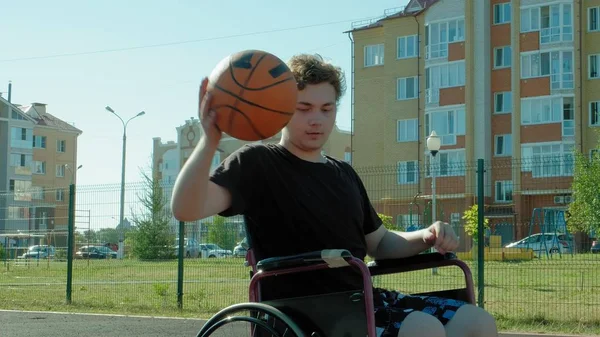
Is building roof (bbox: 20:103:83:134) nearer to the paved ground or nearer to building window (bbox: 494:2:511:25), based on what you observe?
building window (bbox: 494:2:511:25)

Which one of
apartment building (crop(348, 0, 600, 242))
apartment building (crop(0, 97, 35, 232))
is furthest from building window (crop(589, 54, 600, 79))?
apartment building (crop(0, 97, 35, 232))

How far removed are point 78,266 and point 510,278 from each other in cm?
717

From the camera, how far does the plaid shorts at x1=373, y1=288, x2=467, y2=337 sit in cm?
361

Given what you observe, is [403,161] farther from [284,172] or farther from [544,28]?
[284,172]

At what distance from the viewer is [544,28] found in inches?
1929

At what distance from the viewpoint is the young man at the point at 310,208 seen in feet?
12.2

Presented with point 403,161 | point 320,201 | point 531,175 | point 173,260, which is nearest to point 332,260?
point 320,201

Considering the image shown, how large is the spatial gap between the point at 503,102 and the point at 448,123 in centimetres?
331

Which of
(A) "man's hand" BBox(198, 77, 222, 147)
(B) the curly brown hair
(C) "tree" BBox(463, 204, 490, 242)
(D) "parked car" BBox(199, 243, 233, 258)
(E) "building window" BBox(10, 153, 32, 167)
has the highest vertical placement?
(E) "building window" BBox(10, 153, 32, 167)

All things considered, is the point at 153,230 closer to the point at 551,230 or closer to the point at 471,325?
the point at 551,230

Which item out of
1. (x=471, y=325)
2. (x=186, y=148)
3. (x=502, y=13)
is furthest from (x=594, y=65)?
(x=186, y=148)

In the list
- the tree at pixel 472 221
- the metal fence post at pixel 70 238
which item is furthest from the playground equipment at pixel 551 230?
the metal fence post at pixel 70 238

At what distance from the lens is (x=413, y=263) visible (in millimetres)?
4164

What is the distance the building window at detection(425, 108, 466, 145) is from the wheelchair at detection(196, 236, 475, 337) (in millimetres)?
49014
